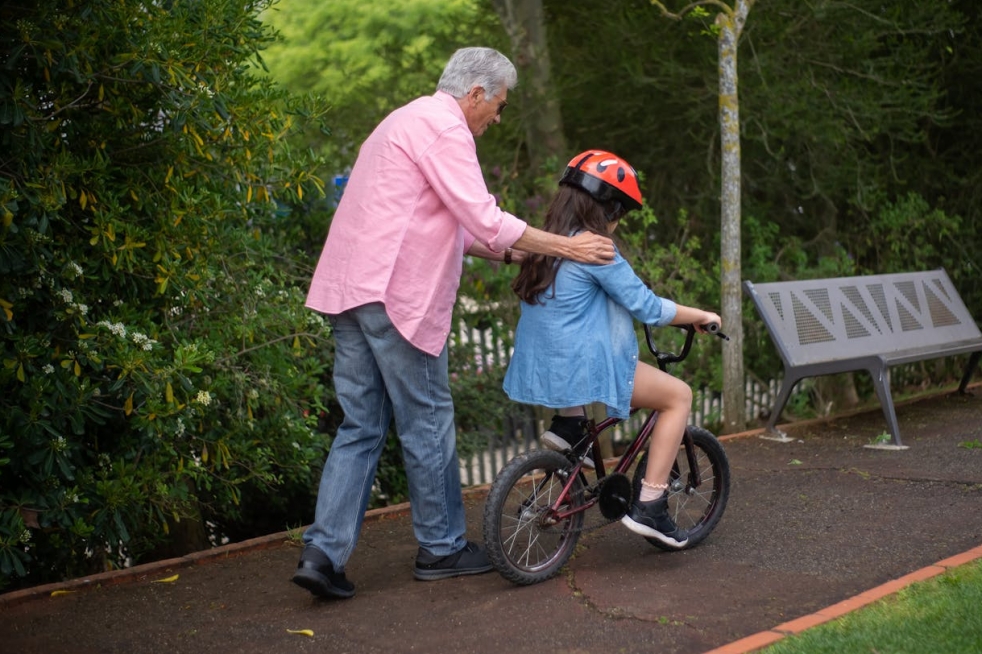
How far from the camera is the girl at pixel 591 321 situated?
4.55 meters

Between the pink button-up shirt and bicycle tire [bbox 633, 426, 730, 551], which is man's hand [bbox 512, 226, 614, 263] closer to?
the pink button-up shirt

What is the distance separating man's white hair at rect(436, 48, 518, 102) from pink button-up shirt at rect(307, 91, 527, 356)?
0.21 feet

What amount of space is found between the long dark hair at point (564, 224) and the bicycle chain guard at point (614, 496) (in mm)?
776

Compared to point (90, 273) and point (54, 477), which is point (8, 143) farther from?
point (54, 477)

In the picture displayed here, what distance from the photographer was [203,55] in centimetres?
478

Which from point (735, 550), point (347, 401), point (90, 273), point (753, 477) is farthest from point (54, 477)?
point (753, 477)

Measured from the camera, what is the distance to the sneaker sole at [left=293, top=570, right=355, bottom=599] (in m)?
4.39

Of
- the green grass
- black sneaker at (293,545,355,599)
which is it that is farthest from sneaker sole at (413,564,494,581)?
the green grass

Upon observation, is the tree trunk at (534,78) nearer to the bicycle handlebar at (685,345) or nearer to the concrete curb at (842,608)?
the bicycle handlebar at (685,345)

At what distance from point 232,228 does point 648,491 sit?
2.26m

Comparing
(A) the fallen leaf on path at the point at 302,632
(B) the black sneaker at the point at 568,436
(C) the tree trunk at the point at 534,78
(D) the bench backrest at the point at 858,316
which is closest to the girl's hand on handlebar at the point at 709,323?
(B) the black sneaker at the point at 568,436

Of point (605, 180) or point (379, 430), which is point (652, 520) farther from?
point (605, 180)

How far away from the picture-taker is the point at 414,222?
4473mm

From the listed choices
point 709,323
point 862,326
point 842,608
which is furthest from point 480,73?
point 862,326
